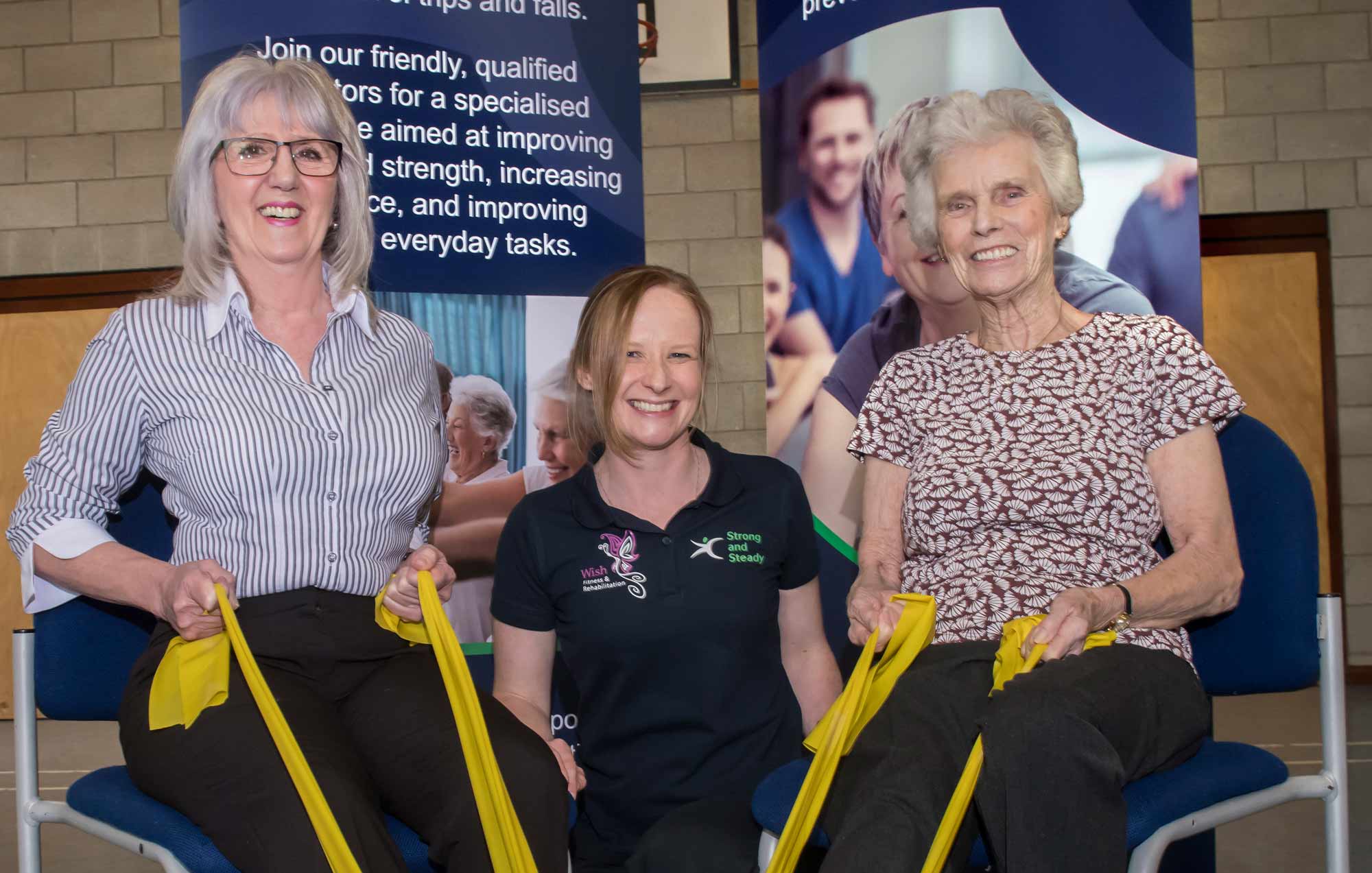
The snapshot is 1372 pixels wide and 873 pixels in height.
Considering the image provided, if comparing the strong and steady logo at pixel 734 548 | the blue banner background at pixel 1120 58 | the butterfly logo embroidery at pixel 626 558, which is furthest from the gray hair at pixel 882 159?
the butterfly logo embroidery at pixel 626 558

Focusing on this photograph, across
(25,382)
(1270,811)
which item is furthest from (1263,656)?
(25,382)

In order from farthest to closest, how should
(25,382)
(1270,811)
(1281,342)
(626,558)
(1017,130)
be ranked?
1. (25,382)
2. (1281,342)
3. (1270,811)
4. (1017,130)
5. (626,558)

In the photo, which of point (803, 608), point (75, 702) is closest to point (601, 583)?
point (803, 608)

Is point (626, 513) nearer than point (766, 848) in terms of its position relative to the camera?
No

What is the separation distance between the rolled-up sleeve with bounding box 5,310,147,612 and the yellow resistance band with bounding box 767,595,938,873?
112 centimetres

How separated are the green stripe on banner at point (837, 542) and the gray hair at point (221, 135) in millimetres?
1296

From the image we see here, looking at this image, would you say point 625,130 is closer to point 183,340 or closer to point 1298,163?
point 183,340

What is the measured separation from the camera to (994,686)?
5.71ft

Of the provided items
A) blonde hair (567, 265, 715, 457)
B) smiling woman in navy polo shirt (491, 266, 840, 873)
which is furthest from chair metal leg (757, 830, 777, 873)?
blonde hair (567, 265, 715, 457)

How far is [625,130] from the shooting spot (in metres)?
3.08

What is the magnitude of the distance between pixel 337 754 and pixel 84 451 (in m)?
0.67

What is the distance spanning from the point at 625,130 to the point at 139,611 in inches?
65.3

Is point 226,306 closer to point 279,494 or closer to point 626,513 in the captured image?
point 279,494

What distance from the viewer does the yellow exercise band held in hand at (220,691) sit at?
151 centimetres
